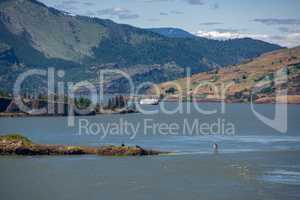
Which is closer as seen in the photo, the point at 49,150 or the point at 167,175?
the point at 167,175

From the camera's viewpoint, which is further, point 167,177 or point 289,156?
point 289,156

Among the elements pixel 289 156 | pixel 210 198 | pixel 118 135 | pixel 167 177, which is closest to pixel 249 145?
pixel 289 156

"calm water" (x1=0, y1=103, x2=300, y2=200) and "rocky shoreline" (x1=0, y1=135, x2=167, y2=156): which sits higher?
"rocky shoreline" (x1=0, y1=135, x2=167, y2=156)

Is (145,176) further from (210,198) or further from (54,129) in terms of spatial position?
(54,129)

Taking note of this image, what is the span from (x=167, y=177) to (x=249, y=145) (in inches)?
1996

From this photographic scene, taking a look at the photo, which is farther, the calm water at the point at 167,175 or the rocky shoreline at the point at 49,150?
the rocky shoreline at the point at 49,150

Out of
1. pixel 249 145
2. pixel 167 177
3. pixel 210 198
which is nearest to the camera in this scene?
pixel 210 198

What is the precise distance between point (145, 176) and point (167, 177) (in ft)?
9.65

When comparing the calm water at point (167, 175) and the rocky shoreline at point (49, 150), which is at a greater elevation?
the rocky shoreline at point (49, 150)

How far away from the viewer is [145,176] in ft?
312

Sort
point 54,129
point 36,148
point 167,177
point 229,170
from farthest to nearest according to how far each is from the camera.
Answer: point 54,129
point 36,148
point 229,170
point 167,177

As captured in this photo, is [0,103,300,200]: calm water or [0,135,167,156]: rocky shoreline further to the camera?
[0,135,167,156]: rocky shoreline

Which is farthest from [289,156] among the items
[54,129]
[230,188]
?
[54,129]

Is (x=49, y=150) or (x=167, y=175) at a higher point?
(x=49, y=150)
